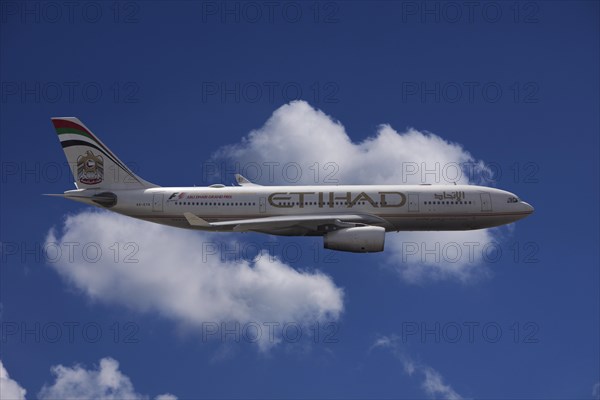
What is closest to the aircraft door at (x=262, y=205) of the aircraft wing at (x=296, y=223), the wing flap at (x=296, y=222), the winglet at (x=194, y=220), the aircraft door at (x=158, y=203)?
the aircraft wing at (x=296, y=223)

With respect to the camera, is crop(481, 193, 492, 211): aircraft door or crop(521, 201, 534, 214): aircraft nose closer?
crop(481, 193, 492, 211): aircraft door

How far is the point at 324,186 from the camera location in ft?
123

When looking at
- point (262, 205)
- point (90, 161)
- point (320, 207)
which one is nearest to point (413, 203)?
point (320, 207)

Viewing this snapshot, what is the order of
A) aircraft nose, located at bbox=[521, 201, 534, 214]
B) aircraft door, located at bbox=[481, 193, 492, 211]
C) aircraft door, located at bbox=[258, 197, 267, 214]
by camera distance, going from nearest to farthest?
aircraft door, located at bbox=[481, 193, 492, 211]
aircraft door, located at bbox=[258, 197, 267, 214]
aircraft nose, located at bbox=[521, 201, 534, 214]

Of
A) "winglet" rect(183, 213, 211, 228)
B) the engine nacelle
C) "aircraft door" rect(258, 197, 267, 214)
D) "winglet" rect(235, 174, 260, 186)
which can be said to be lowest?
the engine nacelle

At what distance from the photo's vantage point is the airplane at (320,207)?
3569 cm

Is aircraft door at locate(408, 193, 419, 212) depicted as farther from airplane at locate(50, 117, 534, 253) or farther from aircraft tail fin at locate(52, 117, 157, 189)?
aircraft tail fin at locate(52, 117, 157, 189)

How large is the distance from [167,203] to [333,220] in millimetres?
11282

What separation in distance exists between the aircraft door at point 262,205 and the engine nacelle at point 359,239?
532 centimetres

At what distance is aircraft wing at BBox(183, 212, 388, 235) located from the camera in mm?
34438

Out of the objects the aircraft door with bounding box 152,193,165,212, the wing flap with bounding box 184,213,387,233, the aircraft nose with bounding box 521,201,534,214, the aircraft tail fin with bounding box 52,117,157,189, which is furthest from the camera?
the aircraft tail fin with bounding box 52,117,157,189

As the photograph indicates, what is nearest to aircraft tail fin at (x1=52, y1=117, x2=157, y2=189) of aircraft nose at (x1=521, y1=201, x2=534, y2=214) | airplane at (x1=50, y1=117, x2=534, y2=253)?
airplane at (x1=50, y1=117, x2=534, y2=253)

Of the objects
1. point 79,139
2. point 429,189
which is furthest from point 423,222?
point 79,139

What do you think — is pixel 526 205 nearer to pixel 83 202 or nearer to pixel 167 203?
pixel 167 203
